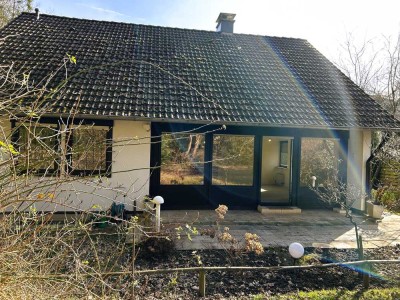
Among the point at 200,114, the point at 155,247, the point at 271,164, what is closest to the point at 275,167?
the point at 271,164

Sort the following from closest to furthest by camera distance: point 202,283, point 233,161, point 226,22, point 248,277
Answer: point 202,283
point 248,277
point 233,161
point 226,22

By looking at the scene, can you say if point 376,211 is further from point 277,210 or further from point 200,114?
point 200,114

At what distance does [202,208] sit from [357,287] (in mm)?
5347

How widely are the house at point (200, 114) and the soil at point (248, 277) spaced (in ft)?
10.4

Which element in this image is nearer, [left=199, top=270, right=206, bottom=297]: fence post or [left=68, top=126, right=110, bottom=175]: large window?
[left=68, top=126, right=110, bottom=175]: large window

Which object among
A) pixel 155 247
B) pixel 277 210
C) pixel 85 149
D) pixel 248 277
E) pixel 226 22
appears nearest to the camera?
pixel 85 149

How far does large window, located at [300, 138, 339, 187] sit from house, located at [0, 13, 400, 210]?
0.03 meters

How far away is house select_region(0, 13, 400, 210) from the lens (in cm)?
909

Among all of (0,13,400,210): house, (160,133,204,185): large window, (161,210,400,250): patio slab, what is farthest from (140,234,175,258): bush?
(160,133,204,185): large window

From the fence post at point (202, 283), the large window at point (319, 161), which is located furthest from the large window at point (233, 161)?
the fence post at point (202, 283)

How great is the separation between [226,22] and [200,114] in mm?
7074

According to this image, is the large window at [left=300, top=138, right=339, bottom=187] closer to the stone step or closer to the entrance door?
the stone step

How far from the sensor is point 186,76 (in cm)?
1070

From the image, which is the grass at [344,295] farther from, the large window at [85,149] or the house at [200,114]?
the house at [200,114]
